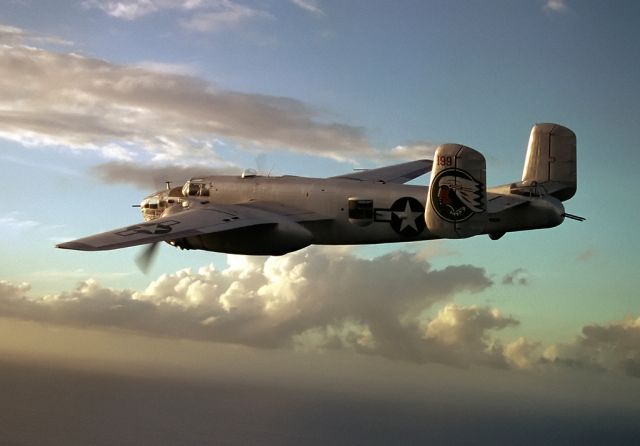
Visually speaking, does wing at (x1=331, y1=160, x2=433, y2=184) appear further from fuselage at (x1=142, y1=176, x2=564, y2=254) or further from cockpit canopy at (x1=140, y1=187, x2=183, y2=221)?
cockpit canopy at (x1=140, y1=187, x2=183, y2=221)

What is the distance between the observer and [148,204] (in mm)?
26984

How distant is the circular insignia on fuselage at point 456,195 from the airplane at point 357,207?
3cm

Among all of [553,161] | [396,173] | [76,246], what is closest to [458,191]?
[553,161]

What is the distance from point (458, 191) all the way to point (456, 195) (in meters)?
0.14

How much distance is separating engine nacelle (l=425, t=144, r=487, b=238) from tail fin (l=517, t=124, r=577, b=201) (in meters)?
5.62

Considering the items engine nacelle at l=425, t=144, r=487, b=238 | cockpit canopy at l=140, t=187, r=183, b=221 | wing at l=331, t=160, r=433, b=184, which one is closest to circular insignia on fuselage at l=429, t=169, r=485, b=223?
engine nacelle at l=425, t=144, r=487, b=238

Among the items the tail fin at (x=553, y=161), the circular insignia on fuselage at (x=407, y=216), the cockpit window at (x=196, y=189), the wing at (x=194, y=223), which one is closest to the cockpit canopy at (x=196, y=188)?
the cockpit window at (x=196, y=189)

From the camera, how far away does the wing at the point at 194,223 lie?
1847cm

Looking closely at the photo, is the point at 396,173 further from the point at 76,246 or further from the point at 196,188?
the point at 76,246

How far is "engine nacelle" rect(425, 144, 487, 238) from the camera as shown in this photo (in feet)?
65.0

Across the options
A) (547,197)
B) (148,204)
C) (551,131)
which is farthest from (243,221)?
(551,131)

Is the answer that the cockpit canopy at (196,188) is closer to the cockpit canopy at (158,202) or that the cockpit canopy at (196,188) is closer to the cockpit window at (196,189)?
the cockpit window at (196,189)

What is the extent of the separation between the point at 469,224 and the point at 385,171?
12956mm

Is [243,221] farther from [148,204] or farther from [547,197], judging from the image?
[547,197]
